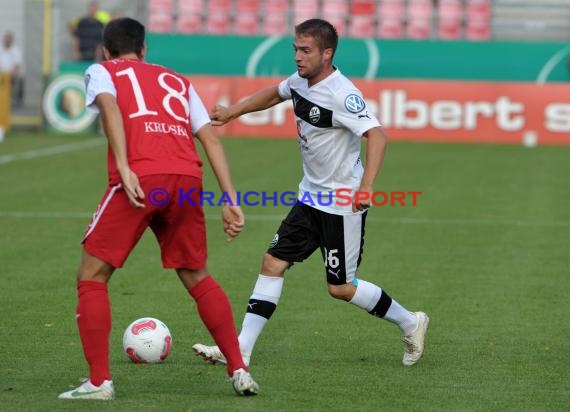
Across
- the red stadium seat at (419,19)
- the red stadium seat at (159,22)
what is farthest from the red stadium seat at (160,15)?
the red stadium seat at (419,19)

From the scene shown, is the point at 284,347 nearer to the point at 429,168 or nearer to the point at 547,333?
the point at 547,333

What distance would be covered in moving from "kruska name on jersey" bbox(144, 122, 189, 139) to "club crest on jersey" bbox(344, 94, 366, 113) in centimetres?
115

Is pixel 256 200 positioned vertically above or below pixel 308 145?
below

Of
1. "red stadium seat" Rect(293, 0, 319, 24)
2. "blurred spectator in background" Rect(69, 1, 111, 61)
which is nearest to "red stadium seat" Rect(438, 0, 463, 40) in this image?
"red stadium seat" Rect(293, 0, 319, 24)

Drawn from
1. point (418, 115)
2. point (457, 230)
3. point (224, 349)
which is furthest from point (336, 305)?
point (418, 115)

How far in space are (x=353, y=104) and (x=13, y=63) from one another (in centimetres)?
2633

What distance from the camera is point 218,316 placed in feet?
21.4

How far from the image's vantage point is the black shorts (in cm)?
739

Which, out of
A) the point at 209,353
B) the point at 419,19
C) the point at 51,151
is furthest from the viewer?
the point at 419,19

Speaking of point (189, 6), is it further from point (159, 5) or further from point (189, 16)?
point (159, 5)

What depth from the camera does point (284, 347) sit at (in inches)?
312

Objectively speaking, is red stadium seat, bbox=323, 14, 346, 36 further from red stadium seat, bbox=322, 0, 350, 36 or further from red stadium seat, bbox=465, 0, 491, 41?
red stadium seat, bbox=465, 0, 491, 41

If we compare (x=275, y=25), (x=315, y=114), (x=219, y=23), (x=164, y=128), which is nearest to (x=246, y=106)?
(x=315, y=114)

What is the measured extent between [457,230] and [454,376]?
6.93 metres
